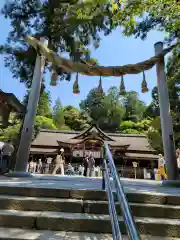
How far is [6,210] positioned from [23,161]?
3.32 m

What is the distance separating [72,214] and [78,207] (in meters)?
0.15

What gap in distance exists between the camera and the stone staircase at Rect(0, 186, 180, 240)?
86.4 inches

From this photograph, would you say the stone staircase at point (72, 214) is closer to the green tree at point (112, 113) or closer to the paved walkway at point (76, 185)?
the paved walkway at point (76, 185)

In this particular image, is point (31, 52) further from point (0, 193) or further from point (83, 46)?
point (0, 193)

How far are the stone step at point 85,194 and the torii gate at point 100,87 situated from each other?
2.69m

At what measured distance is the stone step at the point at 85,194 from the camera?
277 centimetres

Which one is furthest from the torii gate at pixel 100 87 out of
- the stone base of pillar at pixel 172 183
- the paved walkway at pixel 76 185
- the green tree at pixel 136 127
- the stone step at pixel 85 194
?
the green tree at pixel 136 127

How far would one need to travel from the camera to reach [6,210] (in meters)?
2.54

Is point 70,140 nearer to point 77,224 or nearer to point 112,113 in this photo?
point 77,224

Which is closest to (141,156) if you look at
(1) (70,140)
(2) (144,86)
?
(1) (70,140)

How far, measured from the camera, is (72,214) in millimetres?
2469

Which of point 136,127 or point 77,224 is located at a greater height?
point 136,127

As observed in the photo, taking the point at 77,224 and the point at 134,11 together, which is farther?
the point at 134,11

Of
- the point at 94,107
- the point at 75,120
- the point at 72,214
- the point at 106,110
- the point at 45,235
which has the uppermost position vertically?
the point at 94,107
